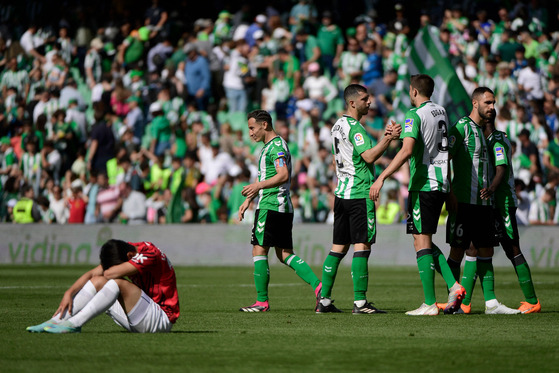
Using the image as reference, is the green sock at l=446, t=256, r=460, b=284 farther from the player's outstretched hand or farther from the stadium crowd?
the stadium crowd

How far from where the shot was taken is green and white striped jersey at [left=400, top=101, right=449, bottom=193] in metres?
9.96

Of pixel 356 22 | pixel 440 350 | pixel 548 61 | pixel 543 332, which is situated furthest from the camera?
pixel 356 22

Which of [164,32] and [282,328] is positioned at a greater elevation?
[164,32]

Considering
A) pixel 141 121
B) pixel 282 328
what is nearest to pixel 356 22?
pixel 141 121

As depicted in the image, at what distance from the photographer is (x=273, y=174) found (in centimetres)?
1123

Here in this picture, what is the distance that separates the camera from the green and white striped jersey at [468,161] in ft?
34.6

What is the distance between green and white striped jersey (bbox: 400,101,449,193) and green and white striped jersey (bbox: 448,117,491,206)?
0.51m

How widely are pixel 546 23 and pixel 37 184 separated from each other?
44.5 ft

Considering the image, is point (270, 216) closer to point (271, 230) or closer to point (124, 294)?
point (271, 230)

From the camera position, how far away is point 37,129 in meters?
26.3

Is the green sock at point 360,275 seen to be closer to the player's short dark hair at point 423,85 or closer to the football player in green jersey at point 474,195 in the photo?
the football player in green jersey at point 474,195

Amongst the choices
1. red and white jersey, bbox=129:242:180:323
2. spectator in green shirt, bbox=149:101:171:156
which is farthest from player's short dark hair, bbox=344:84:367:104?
spectator in green shirt, bbox=149:101:171:156

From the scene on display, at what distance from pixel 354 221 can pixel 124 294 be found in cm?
341

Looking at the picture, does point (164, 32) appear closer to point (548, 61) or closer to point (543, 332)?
point (548, 61)
